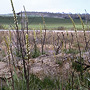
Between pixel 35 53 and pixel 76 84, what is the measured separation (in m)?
3.38

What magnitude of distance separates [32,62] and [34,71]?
43 cm

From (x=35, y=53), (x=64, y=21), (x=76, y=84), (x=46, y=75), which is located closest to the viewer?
(x=76, y=84)

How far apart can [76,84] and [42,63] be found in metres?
1.06

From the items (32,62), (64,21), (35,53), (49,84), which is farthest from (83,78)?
(64,21)

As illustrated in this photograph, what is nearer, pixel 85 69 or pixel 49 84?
pixel 49 84

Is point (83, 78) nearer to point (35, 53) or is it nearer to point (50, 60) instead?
point (50, 60)

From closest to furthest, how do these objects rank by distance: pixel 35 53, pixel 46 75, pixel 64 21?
1. pixel 46 75
2. pixel 35 53
3. pixel 64 21

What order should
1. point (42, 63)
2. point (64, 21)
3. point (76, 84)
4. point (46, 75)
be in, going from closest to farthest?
point (76, 84), point (46, 75), point (42, 63), point (64, 21)

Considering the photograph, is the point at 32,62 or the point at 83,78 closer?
the point at 83,78

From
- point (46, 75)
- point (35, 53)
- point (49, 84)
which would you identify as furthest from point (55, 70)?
point (35, 53)

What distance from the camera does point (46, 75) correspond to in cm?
396

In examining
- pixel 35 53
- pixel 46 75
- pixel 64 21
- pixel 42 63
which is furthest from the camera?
pixel 64 21

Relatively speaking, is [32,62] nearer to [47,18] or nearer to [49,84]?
[49,84]

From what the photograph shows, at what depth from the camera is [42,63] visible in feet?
14.4
